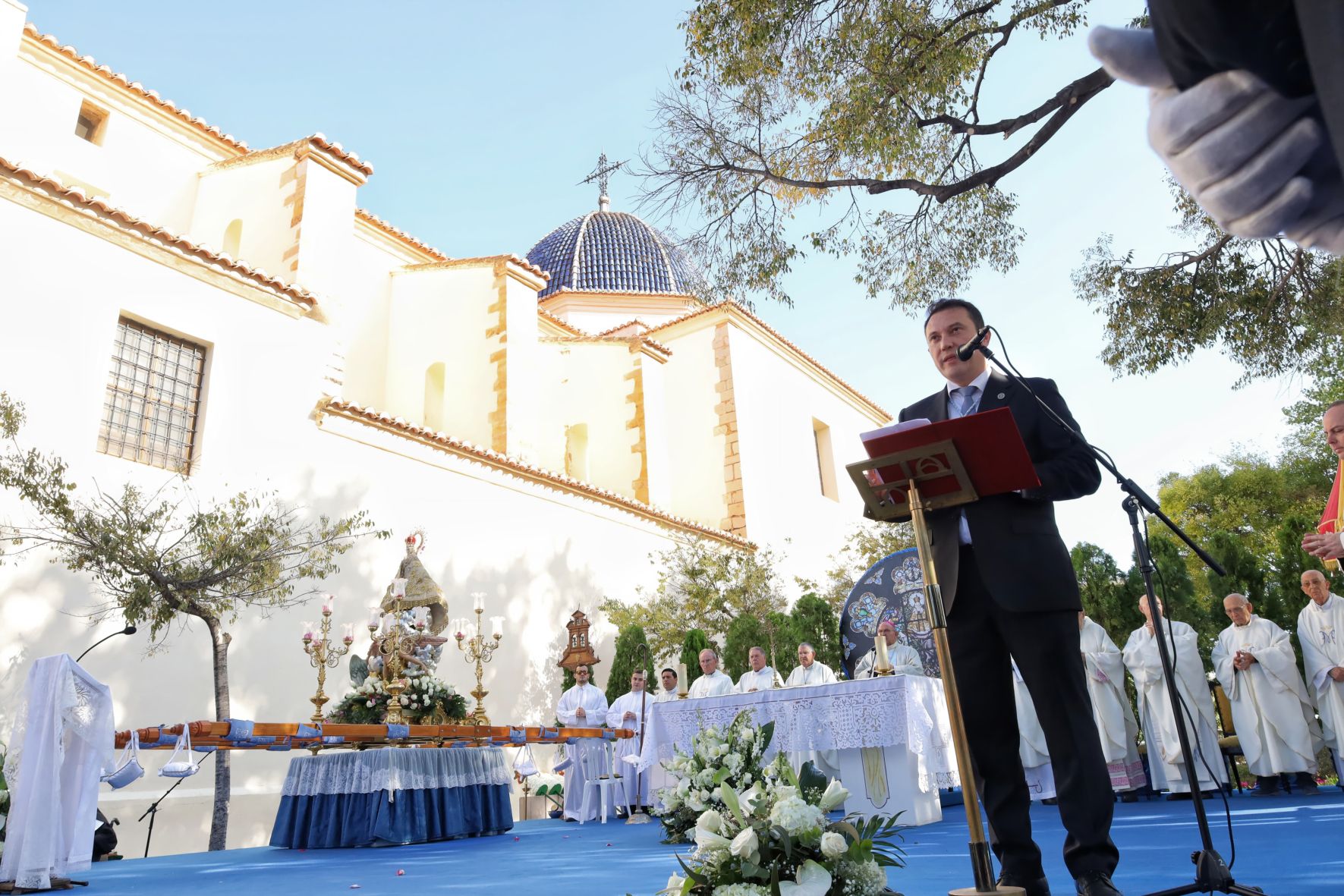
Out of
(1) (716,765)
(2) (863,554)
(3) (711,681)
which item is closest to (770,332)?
(2) (863,554)

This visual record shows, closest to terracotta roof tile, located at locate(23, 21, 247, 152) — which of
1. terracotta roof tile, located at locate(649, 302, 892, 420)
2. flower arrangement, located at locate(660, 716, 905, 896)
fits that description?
terracotta roof tile, located at locate(649, 302, 892, 420)

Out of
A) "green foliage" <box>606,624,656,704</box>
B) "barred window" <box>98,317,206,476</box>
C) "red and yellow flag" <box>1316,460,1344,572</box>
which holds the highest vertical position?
"barred window" <box>98,317,206,476</box>

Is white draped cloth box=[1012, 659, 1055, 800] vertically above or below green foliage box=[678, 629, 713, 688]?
below

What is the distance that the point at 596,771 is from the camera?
36.2 ft

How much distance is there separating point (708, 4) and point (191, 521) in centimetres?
692

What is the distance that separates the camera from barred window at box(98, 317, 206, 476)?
10312 millimetres

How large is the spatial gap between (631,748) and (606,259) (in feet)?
59.5

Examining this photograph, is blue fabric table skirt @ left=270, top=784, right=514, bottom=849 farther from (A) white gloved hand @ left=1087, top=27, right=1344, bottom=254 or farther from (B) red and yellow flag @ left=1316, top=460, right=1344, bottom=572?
(A) white gloved hand @ left=1087, top=27, right=1344, bottom=254

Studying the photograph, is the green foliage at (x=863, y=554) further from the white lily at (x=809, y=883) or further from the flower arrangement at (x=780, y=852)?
the white lily at (x=809, y=883)

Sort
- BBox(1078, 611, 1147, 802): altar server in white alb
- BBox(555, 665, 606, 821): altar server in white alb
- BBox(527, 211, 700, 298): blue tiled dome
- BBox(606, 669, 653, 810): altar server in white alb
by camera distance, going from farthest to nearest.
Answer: BBox(527, 211, 700, 298): blue tiled dome → BBox(555, 665, 606, 821): altar server in white alb → BBox(606, 669, 653, 810): altar server in white alb → BBox(1078, 611, 1147, 802): altar server in white alb

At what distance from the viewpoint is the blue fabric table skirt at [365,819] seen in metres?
7.58

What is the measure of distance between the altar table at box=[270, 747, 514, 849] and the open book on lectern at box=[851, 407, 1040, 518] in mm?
6444

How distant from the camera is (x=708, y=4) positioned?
7.17m

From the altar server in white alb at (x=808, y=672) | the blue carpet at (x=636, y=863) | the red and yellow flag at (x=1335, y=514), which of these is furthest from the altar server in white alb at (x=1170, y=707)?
the red and yellow flag at (x=1335, y=514)
